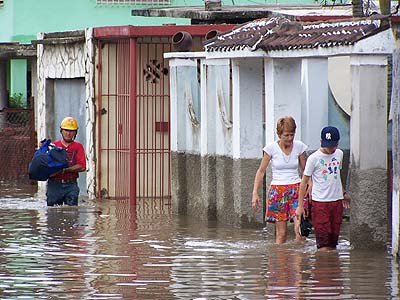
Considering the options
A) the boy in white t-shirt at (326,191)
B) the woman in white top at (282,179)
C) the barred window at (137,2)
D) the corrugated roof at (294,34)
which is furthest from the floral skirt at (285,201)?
the barred window at (137,2)

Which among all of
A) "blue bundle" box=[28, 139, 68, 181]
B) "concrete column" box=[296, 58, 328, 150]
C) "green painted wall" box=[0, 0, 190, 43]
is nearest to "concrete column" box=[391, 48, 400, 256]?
"concrete column" box=[296, 58, 328, 150]

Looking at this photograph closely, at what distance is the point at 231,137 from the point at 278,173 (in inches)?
113

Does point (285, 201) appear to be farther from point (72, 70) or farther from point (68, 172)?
point (72, 70)

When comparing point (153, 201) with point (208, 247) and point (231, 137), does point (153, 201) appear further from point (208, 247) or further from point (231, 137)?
point (208, 247)

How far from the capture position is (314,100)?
734 inches

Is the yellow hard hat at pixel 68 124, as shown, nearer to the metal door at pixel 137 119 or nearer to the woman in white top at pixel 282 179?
the metal door at pixel 137 119

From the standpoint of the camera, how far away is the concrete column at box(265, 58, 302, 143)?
1762 centimetres

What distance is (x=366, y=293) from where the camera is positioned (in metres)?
12.3

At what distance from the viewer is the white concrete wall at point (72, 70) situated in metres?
25.0

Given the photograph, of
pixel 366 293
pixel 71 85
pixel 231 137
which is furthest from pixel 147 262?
pixel 71 85

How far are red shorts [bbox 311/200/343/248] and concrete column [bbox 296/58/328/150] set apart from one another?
2.83 meters

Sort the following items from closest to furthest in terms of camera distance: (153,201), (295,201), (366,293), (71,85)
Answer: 1. (366,293)
2. (295,201)
3. (153,201)
4. (71,85)

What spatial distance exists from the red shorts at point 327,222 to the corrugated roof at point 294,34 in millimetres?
1739

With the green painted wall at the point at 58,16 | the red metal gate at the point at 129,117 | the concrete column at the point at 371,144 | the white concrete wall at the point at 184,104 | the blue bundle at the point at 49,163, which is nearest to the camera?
the concrete column at the point at 371,144
